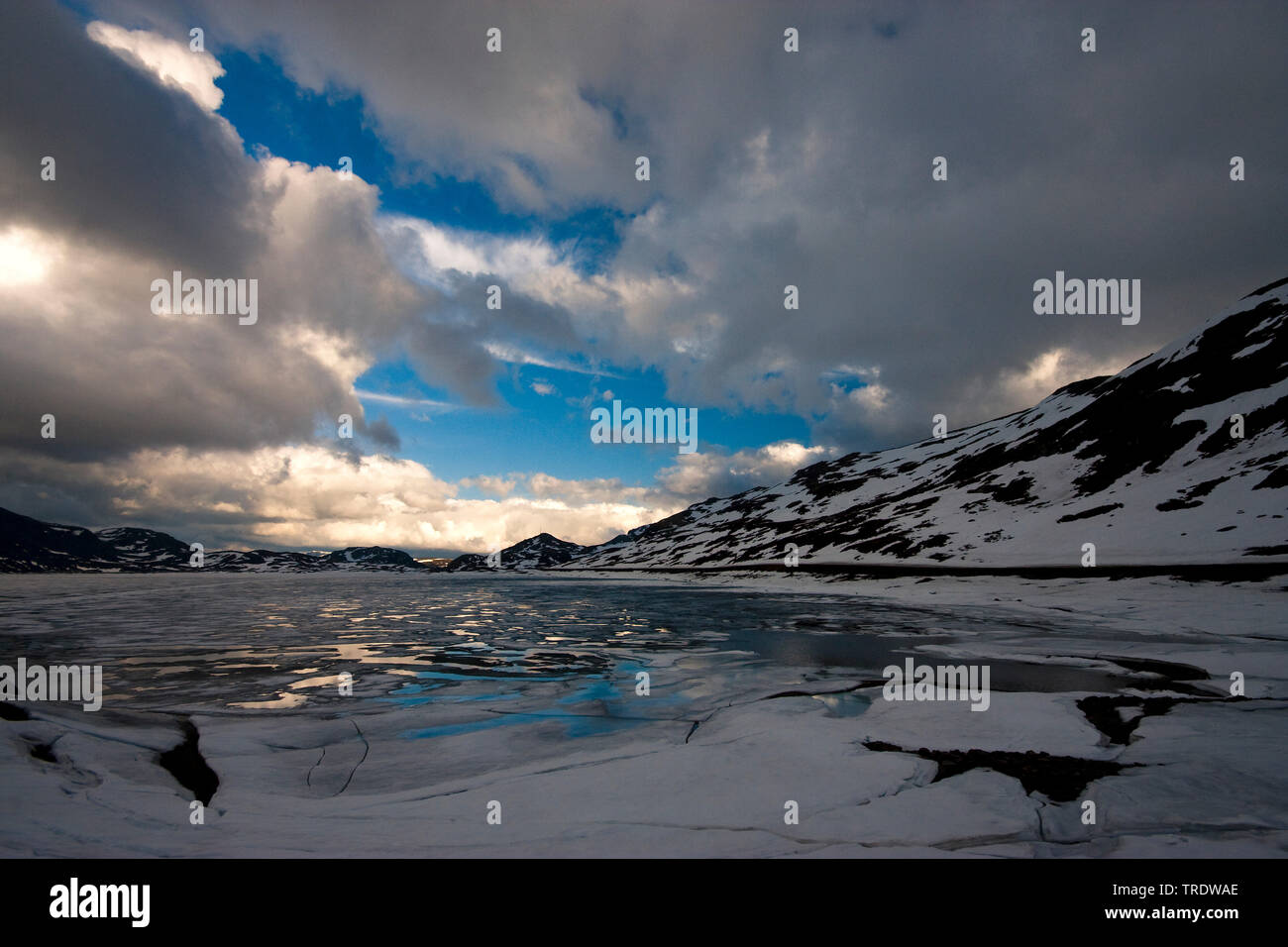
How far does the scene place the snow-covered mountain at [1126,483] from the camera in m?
38.6

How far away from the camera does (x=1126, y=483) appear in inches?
2124

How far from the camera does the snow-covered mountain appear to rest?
3856 centimetres

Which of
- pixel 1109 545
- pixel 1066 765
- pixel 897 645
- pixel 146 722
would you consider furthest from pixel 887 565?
pixel 146 722

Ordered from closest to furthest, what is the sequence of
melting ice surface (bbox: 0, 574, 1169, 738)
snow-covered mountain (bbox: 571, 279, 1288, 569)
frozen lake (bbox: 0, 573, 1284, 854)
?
frozen lake (bbox: 0, 573, 1284, 854)
melting ice surface (bbox: 0, 574, 1169, 738)
snow-covered mountain (bbox: 571, 279, 1288, 569)

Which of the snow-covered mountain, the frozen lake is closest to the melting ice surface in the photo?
the frozen lake

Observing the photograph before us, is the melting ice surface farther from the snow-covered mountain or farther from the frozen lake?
the snow-covered mountain

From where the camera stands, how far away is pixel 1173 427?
192ft

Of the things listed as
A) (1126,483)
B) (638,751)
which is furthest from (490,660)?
(1126,483)

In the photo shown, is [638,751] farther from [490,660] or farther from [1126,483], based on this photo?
[1126,483]

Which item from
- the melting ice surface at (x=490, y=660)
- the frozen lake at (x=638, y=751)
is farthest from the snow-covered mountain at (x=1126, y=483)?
the frozen lake at (x=638, y=751)

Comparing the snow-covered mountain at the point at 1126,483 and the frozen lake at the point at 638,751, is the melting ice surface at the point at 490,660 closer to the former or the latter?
the frozen lake at the point at 638,751
